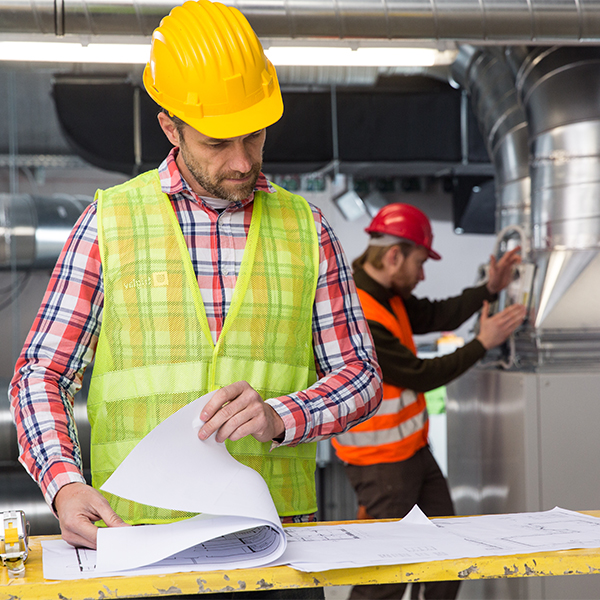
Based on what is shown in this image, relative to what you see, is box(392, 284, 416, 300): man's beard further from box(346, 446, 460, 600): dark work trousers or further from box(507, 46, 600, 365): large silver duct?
box(346, 446, 460, 600): dark work trousers

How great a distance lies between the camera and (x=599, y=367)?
251 centimetres

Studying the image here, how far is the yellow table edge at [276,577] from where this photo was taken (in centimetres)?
81

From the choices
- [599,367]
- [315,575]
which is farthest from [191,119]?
[599,367]

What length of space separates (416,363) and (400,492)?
48 centimetres

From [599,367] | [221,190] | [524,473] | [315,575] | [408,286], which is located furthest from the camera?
[408,286]

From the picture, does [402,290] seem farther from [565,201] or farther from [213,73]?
[213,73]

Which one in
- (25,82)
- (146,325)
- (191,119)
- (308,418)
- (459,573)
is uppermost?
(25,82)

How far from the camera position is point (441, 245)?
5.02 m

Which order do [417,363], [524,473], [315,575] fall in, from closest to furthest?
1. [315,575]
2. [524,473]
3. [417,363]

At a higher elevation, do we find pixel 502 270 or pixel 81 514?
pixel 502 270

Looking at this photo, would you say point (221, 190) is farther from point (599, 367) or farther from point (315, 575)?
point (599, 367)

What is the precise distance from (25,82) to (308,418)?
380cm

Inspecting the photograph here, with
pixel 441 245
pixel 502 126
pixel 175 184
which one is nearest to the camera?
pixel 175 184

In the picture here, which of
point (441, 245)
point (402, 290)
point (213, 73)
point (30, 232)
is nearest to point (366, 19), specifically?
point (402, 290)
